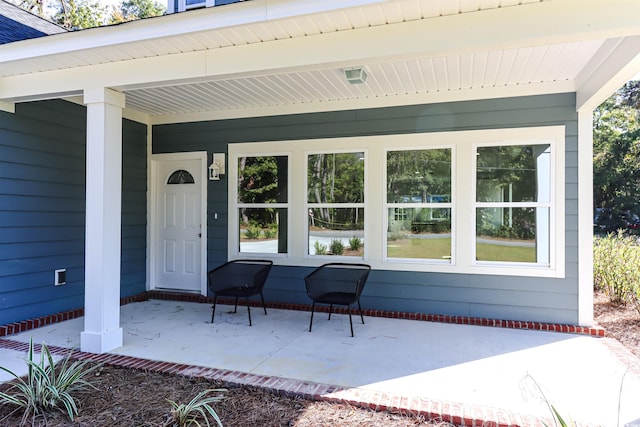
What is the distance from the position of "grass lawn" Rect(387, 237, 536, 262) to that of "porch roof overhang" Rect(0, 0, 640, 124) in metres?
1.68

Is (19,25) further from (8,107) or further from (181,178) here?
(181,178)

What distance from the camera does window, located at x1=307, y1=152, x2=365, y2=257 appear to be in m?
5.12

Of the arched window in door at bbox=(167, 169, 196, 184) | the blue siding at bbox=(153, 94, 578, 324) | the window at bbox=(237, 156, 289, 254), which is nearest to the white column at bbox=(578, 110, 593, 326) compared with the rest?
the blue siding at bbox=(153, 94, 578, 324)

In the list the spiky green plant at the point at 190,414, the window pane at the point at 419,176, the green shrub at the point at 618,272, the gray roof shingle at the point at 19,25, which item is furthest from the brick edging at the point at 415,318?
the gray roof shingle at the point at 19,25

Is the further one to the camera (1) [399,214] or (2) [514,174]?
(1) [399,214]

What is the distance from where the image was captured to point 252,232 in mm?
5609

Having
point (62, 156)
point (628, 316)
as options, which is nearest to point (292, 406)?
point (62, 156)

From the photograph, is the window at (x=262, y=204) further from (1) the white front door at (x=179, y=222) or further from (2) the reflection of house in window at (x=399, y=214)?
(2) the reflection of house in window at (x=399, y=214)

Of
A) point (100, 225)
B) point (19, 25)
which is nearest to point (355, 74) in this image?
point (100, 225)

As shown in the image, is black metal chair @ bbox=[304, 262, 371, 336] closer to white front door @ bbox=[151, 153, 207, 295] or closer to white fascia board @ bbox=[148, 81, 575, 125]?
white front door @ bbox=[151, 153, 207, 295]

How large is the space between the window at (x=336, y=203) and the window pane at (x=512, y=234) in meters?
1.45

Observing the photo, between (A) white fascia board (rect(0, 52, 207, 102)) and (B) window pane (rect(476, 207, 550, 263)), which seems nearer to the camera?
(A) white fascia board (rect(0, 52, 207, 102))

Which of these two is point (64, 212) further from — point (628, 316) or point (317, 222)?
point (628, 316)

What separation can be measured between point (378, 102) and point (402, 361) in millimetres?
3069
